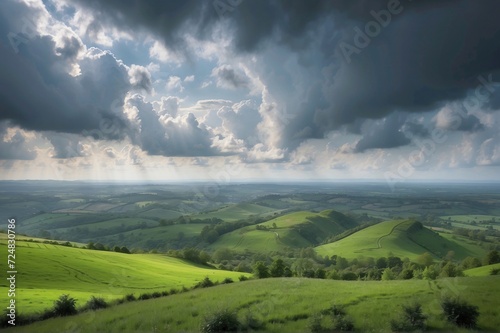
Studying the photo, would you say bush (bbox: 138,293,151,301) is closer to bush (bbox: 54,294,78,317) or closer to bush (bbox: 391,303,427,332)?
bush (bbox: 54,294,78,317)

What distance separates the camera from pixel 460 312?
1880 centimetres

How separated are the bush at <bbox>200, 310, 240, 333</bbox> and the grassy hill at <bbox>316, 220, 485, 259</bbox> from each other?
5988 inches

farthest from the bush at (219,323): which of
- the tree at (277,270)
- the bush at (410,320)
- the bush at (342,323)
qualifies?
the tree at (277,270)

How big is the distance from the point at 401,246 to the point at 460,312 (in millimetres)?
177988

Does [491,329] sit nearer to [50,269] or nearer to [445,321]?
[445,321]

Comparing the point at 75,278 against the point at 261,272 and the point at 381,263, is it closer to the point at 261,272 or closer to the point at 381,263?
the point at 261,272

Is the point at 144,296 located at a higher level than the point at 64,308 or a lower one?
lower

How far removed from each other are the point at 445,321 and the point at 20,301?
38.0 metres

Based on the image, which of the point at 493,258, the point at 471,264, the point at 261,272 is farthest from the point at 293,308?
the point at 471,264

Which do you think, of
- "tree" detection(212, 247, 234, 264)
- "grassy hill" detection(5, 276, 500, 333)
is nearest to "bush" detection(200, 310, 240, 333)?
"grassy hill" detection(5, 276, 500, 333)

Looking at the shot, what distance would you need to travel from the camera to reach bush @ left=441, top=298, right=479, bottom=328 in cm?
1848

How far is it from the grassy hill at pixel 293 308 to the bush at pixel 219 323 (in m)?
1.04

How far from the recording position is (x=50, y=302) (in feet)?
102

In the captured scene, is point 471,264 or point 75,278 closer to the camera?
point 75,278
